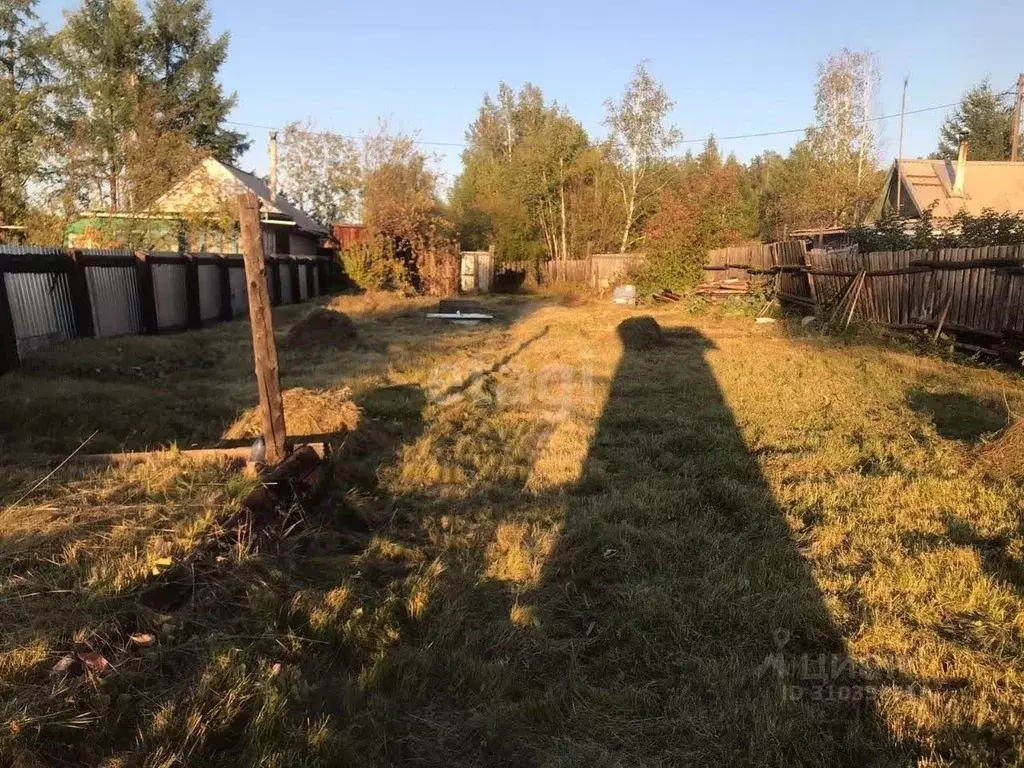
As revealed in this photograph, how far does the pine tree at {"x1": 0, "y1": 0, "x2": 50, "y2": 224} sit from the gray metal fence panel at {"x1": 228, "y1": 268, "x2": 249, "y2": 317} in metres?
7.41

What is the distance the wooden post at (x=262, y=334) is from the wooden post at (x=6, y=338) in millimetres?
4825

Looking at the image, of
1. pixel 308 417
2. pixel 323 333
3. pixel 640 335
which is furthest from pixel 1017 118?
pixel 308 417

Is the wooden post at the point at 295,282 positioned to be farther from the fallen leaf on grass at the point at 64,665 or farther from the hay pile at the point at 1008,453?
the fallen leaf on grass at the point at 64,665

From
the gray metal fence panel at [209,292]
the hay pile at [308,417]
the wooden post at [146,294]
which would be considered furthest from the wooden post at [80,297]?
the hay pile at [308,417]

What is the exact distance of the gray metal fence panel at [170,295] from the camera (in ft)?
42.4

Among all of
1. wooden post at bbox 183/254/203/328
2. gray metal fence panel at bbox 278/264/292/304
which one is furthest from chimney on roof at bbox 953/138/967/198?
wooden post at bbox 183/254/203/328

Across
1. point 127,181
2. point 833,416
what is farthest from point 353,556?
point 127,181

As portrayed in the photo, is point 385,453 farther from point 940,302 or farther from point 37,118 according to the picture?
point 37,118

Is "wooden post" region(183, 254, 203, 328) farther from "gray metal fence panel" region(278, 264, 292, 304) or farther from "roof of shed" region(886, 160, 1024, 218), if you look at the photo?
"roof of shed" region(886, 160, 1024, 218)

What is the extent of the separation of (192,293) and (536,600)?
13.2 meters

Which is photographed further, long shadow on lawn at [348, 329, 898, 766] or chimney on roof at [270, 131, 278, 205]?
chimney on roof at [270, 131, 278, 205]

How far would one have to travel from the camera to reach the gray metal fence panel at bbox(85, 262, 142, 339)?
10594 millimetres

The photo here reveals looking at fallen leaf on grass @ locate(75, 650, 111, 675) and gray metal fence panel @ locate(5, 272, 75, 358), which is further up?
gray metal fence panel @ locate(5, 272, 75, 358)

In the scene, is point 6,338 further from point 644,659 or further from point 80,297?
point 644,659
